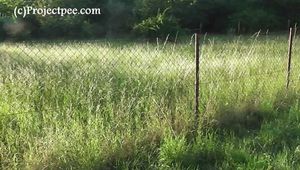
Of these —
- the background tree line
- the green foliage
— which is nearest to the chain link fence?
the green foliage

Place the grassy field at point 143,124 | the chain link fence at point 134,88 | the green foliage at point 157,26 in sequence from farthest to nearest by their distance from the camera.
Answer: the green foliage at point 157,26, the chain link fence at point 134,88, the grassy field at point 143,124

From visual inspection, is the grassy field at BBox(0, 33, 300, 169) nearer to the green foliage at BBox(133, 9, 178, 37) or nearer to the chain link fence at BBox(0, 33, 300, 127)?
the chain link fence at BBox(0, 33, 300, 127)

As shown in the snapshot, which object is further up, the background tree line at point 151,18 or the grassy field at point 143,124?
the background tree line at point 151,18

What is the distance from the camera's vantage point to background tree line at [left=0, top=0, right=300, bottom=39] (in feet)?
91.2

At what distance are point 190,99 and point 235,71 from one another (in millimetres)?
1597

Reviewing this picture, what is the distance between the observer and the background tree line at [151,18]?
1095 inches

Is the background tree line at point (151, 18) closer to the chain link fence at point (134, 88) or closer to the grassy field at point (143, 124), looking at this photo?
the chain link fence at point (134, 88)

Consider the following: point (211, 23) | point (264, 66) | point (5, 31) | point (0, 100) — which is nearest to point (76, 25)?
point (5, 31)

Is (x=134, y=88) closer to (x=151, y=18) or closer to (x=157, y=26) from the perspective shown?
(x=157, y=26)

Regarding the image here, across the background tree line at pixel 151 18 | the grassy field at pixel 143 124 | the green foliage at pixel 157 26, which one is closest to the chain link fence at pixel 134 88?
the grassy field at pixel 143 124

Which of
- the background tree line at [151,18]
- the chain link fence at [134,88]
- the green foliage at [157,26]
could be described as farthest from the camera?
the background tree line at [151,18]

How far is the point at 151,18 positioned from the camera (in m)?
28.1

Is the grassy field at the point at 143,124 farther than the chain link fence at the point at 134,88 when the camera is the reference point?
No

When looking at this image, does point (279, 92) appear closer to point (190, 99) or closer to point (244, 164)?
point (190, 99)
